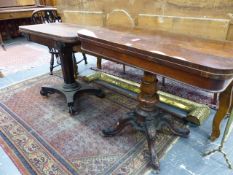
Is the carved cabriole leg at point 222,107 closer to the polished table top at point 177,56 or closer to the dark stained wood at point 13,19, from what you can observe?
the polished table top at point 177,56

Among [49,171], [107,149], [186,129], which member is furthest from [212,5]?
[49,171]

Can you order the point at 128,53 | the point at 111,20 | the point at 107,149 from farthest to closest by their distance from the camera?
the point at 111,20 < the point at 107,149 < the point at 128,53

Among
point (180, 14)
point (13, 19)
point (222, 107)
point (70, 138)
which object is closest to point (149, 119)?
point (222, 107)

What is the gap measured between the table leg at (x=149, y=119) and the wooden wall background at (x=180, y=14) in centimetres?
53

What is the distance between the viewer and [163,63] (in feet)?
3.01

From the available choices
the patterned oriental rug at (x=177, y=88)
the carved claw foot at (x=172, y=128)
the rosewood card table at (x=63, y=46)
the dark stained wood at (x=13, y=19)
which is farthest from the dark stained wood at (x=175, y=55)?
the dark stained wood at (x=13, y=19)

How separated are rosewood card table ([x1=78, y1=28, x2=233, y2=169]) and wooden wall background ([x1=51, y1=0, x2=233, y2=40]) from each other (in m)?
0.28

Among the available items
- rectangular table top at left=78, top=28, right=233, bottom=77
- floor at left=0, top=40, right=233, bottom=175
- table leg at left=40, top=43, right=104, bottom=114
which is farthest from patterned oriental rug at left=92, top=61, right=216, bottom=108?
rectangular table top at left=78, top=28, right=233, bottom=77

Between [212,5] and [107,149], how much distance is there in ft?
4.23

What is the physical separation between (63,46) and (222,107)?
4.61ft

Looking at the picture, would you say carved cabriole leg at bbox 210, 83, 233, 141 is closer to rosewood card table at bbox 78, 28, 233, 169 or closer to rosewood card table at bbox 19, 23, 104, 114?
rosewood card table at bbox 78, 28, 233, 169

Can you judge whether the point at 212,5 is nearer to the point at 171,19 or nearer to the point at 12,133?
the point at 171,19

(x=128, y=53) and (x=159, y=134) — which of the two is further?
(x=159, y=134)

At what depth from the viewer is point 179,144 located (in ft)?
5.14
